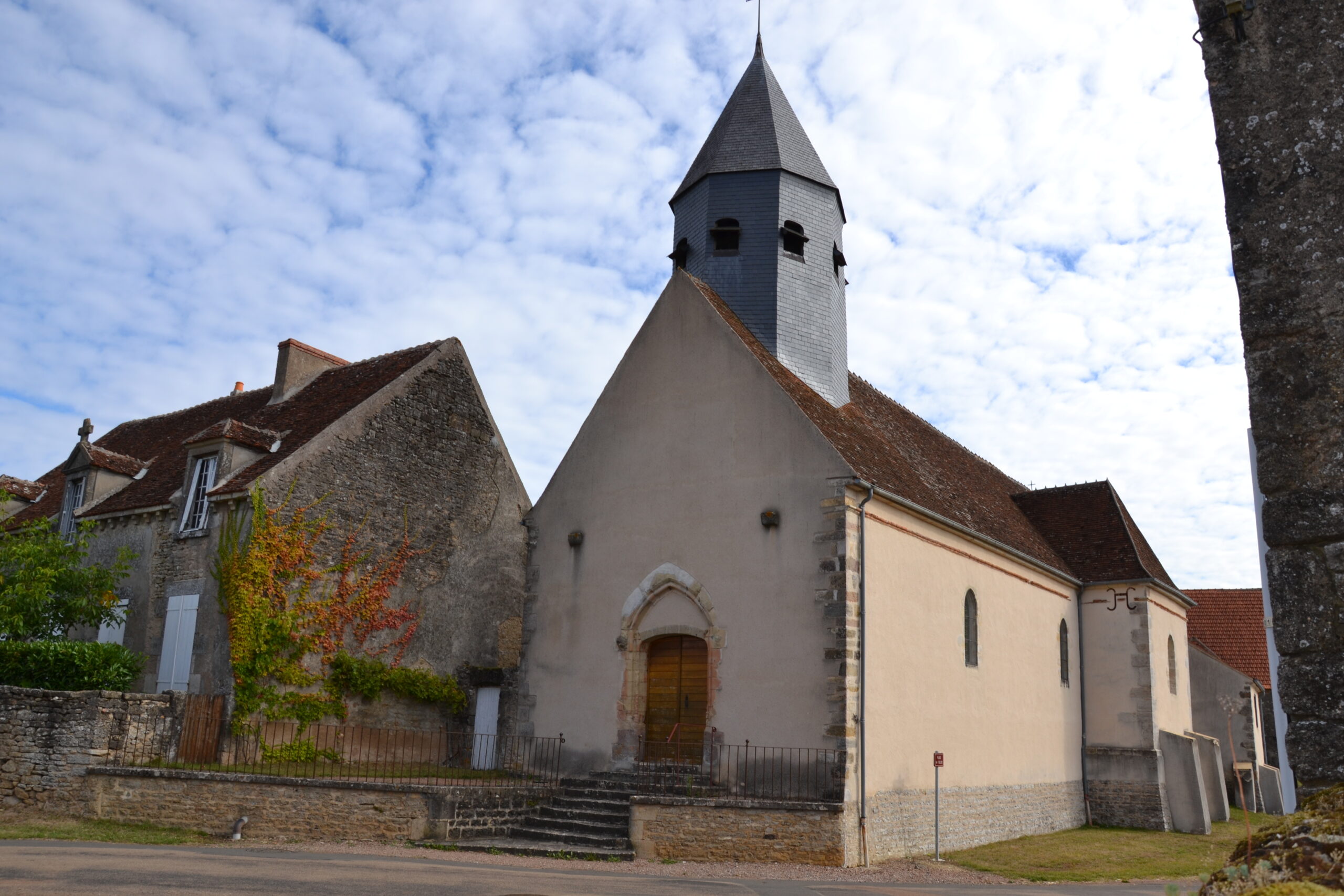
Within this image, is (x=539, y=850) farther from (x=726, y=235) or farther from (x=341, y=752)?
(x=726, y=235)

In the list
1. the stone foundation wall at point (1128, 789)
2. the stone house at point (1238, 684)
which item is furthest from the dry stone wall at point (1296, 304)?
the stone house at point (1238, 684)

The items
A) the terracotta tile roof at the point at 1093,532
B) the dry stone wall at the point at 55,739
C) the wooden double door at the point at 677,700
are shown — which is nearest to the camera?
the dry stone wall at the point at 55,739

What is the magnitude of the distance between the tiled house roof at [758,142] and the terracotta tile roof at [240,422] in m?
6.26

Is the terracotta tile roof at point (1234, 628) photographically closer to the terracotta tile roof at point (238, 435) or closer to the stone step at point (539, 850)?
the stone step at point (539, 850)

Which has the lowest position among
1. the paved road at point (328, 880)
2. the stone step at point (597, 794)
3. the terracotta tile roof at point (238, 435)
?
the paved road at point (328, 880)

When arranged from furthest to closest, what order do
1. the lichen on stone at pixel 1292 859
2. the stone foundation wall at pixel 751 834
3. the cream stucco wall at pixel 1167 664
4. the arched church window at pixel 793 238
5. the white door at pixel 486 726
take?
the cream stucco wall at pixel 1167 664 < the arched church window at pixel 793 238 < the white door at pixel 486 726 < the stone foundation wall at pixel 751 834 < the lichen on stone at pixel 1292 859

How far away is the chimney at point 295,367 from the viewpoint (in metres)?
20.7

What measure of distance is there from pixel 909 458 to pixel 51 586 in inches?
565

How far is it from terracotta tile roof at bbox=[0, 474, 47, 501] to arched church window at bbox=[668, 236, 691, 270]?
15.0 metres

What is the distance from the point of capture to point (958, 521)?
637 inches

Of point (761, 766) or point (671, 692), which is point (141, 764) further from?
point (761, 766)

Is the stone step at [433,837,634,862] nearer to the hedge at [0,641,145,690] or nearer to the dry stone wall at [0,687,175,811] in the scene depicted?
the dry stone wall at [0,687,175,811]

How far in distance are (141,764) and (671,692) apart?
7.24 metres

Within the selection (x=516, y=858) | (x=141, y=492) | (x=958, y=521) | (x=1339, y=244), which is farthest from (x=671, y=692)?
(x=1339, y=244)
